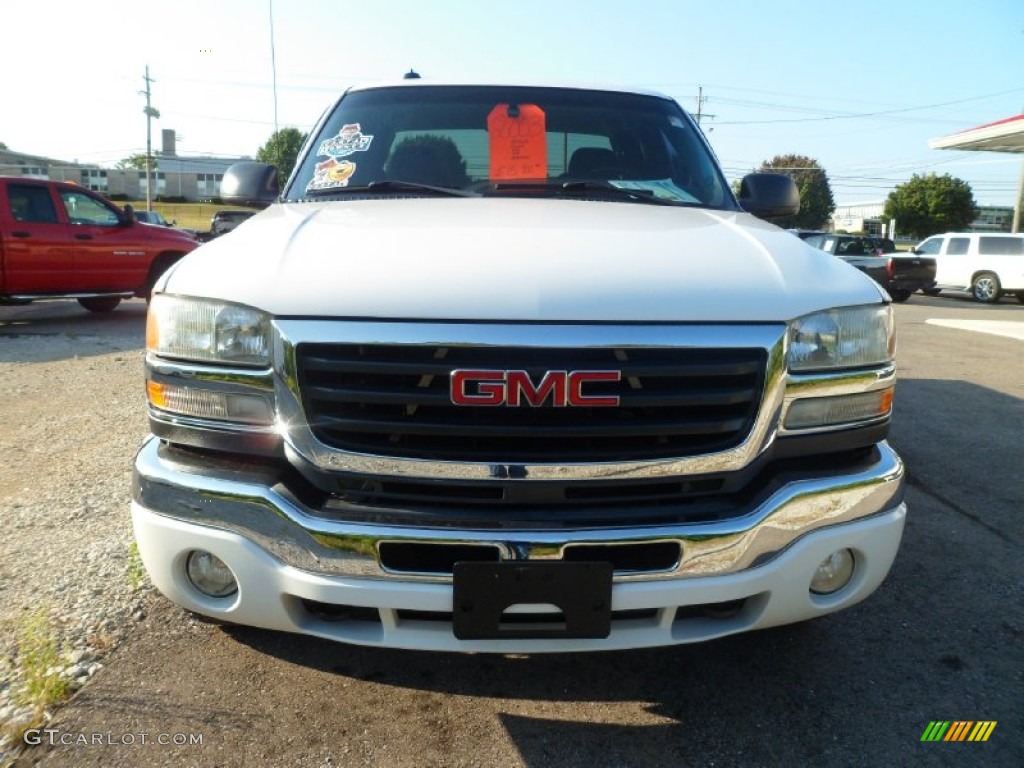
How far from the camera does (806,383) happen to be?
1.91 metres

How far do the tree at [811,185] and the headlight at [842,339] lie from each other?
75.1 metres

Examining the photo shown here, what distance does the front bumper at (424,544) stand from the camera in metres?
1.76

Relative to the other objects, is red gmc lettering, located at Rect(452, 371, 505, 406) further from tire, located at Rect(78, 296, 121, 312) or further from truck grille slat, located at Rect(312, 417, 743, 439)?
tire, located at Rect(78, 296, 121, 312)

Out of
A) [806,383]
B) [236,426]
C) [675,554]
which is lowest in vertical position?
[675,554]

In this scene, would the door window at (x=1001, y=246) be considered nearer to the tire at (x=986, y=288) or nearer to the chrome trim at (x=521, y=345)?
the tire at (x=986, y=288)

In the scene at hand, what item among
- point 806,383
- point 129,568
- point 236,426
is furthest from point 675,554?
point 129,568

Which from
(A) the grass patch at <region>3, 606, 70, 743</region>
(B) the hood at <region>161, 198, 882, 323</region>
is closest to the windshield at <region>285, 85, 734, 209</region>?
(B) the hood at <region>161, 198, 882, 323</region>

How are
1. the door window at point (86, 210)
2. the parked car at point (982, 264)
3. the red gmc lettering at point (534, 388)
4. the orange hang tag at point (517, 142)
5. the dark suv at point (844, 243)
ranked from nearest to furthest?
1. the red gmc lettering at point (534, 388)
2. the orange hang tag at point (517, 142)
3. the door window at point (86, 210)
4. the dark suv at point (844, 243)
5. the parked car at point (982, 264)

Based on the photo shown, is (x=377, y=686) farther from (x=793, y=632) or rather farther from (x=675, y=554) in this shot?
(x=793, y=632)

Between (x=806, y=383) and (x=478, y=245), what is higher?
(x=478, y=245)

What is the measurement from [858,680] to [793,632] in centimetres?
26

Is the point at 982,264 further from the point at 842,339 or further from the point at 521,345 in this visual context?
the point at 521,345

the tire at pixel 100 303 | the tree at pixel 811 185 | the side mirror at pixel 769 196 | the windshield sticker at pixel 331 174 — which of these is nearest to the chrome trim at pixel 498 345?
the windshield sticker at pixel 331 174

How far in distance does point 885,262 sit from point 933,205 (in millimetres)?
47729
